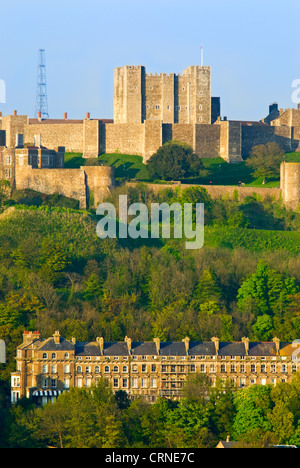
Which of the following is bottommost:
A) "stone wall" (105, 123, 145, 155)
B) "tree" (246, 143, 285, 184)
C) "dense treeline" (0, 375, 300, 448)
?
"dense treeline" (0, 375, 300, 448)

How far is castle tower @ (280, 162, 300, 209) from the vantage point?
84.8 m

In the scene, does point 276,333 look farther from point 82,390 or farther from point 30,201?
point 30,201

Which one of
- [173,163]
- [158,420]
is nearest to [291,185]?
[173,163]

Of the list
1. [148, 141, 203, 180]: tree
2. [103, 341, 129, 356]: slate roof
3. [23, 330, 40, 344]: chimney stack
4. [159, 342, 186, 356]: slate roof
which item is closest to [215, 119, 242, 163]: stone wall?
[148, 141, 203, 180]: tree

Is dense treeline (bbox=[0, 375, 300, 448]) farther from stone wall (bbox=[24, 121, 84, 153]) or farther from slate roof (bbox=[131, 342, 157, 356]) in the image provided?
stone wall (bbox=[24, 121, 84, 153])

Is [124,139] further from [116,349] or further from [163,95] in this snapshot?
[116,349]

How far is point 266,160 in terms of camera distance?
89.9 m

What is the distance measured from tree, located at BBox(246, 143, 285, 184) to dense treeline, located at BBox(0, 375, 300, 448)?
29.0m

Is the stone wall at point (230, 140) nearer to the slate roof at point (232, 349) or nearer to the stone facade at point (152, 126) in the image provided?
the stone facade at point (152, 126)

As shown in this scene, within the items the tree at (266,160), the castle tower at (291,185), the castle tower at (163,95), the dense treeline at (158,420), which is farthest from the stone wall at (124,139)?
the dense treeline at (158,420)

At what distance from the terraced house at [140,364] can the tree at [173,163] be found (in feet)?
74.4

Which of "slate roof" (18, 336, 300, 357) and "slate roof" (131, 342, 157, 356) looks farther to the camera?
"slate roof" (131, 342, 157, 356)

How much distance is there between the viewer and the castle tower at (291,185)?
84.8 metres
